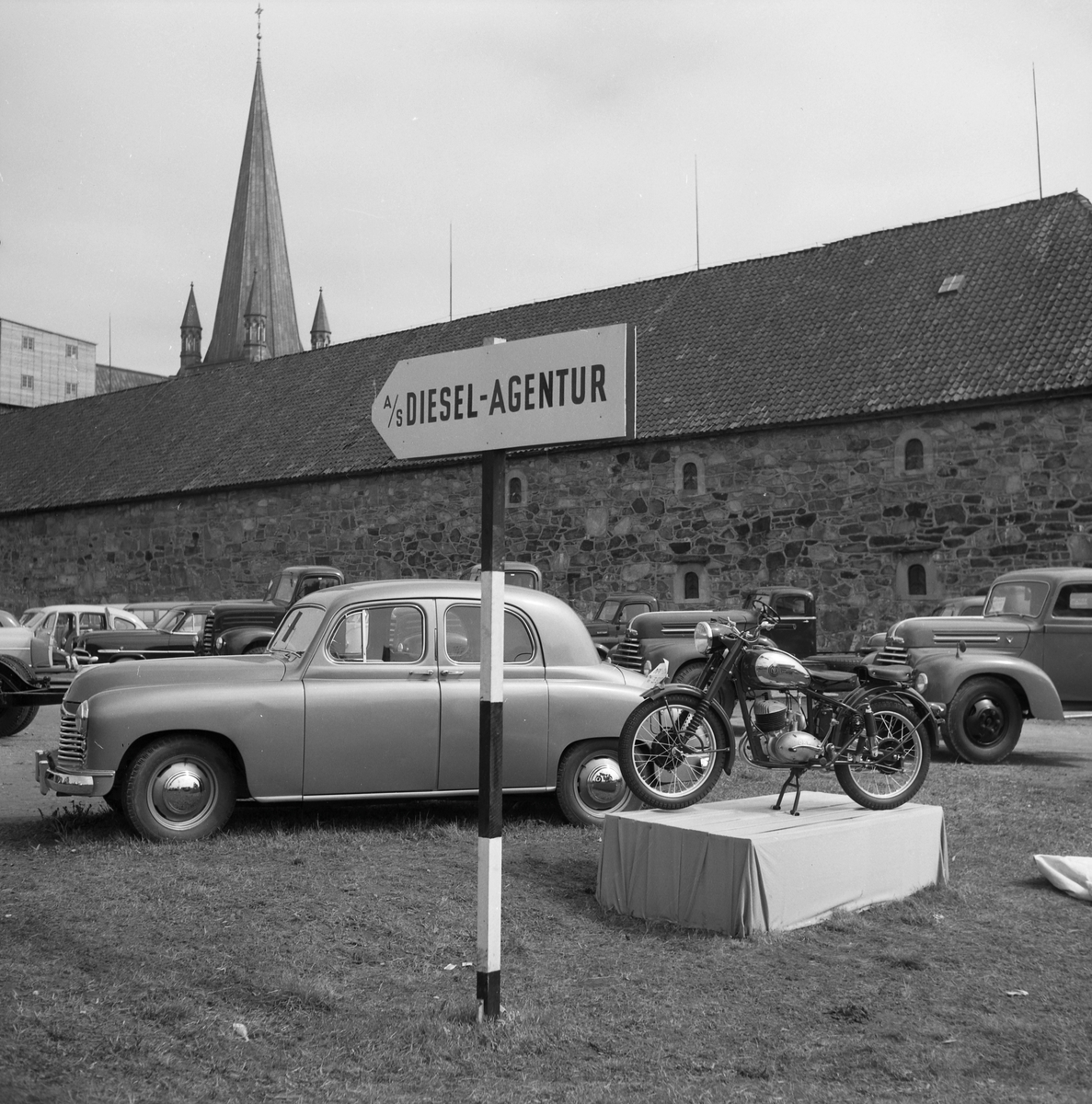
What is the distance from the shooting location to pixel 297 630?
788cm

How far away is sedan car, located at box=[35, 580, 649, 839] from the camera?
690cm

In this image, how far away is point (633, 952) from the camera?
5102 mm

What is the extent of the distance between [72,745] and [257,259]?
64888mm

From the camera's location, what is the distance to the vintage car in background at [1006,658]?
37.5 ft

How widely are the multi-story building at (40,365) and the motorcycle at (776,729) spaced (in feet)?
219

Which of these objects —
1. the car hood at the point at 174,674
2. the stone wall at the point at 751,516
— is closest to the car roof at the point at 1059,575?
the stone wall at the point at 751,516

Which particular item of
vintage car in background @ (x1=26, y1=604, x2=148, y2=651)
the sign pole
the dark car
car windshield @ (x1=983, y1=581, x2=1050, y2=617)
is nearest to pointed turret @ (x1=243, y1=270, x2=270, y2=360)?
vintage car in background @ (x1=26, y1=604, x2=148, y2=651)

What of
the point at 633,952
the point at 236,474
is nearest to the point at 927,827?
the point at 633,952

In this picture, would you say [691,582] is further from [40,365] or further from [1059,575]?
[40,365]

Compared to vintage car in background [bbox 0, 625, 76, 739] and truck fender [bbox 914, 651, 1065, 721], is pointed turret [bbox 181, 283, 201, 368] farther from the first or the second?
truck fender [bbox 914, 651, 1065, 721]

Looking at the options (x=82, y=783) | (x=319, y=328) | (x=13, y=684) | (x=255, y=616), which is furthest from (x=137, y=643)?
→ (x=319, y=328)

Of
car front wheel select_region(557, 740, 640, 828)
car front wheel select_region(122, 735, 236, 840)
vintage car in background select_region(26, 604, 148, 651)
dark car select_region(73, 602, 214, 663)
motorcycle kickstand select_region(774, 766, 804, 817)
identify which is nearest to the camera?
motorcycle kickstand select_region(774, 766, 804, 817)

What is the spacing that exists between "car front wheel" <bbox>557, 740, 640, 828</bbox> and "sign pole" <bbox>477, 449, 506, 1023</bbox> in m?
3.18

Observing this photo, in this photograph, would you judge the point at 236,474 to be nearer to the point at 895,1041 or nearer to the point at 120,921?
the point at 120,921
